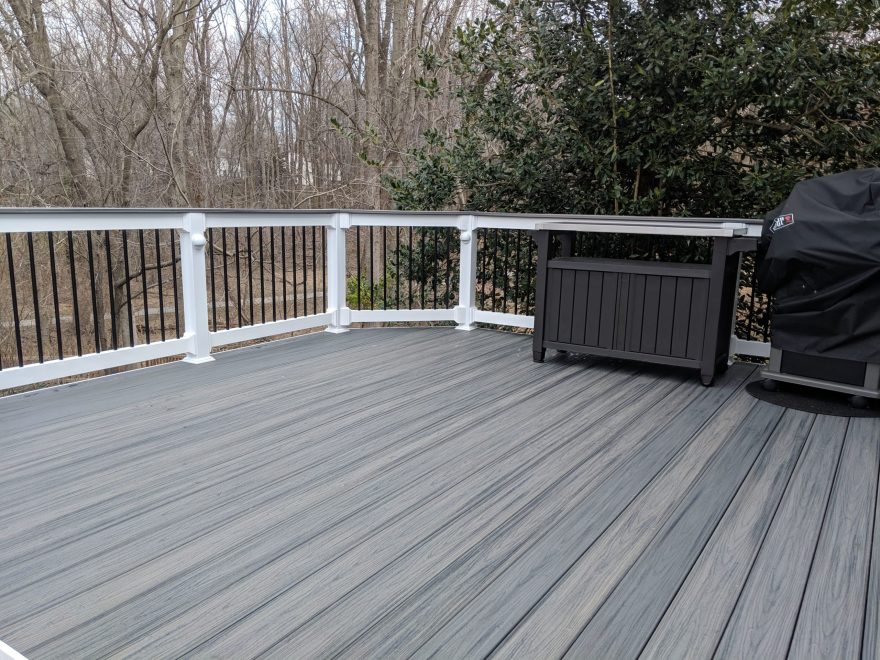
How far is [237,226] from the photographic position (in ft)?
13.7

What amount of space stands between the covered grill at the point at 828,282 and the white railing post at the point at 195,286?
3.17 m

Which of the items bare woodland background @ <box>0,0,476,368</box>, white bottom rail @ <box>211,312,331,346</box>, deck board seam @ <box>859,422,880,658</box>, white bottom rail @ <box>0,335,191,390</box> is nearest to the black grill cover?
deck board seam @ <box>859,422,880,658</box>

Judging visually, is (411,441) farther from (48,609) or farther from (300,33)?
(300,33)

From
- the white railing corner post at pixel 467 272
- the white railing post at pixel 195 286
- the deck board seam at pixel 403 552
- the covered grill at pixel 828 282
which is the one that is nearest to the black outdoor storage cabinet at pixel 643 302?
the covered grill at pixel 828 282

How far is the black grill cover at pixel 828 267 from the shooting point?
10.0 feet

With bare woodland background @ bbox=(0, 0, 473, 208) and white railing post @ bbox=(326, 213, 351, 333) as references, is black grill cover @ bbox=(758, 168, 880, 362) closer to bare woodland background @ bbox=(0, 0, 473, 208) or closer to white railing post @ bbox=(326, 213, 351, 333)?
white railing post @ bbox=(326, 213, 351, 333)

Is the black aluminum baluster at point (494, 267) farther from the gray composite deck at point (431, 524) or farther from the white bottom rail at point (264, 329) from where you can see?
the gray composite deck at point (431, 524)

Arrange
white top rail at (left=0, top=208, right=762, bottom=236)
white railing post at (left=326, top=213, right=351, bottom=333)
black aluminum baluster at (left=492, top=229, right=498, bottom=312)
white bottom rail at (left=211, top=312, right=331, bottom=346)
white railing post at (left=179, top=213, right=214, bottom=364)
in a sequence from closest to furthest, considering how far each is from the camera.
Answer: white top rail at (left=0, top=208, right=762, bottom=236)
white railing post at (left=179, top=213, right=214, bottom=364)
white bottom rail at (left=211, top=312, right=331, bottom=346)
white railing post at (left=326, top=213, right=351, bottom=333)
black aluminum baluster at (left=492, top=229, right=498, bottom=312)

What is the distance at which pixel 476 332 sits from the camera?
199 inches

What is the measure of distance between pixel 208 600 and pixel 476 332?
11.8 ft

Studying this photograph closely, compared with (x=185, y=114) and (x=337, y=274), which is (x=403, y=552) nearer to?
(x=337, y=274)

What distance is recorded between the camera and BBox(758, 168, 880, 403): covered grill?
306cm

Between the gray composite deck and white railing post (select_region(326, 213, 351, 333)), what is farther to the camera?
white railing post (select_region(326, 213, 351, 333))

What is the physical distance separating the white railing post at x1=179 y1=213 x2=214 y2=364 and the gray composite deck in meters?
0.55
